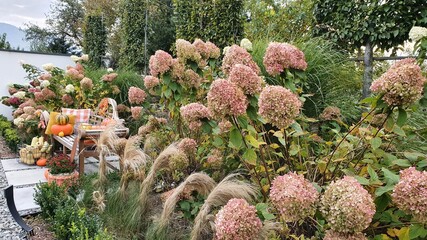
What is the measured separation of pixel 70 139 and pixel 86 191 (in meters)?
1.37

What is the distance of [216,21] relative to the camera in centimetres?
514

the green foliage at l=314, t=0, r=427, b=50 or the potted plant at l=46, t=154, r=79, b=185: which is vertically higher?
the green foliage at l=314, t=0, r=427, b=50

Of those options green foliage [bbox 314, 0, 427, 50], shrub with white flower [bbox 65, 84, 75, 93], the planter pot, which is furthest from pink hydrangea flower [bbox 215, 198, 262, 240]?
shrub with white flower [bbox 65, 84, 75, 93]

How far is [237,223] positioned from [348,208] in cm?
35

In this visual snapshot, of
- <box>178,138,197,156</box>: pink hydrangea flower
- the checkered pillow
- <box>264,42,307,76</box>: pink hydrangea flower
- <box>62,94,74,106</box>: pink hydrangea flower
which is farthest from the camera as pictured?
<box>62,94,74,106</box>: pink hydrangea flower

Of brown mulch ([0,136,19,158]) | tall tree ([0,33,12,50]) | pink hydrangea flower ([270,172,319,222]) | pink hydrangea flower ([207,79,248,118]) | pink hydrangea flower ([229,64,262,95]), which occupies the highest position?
tall tree ([0,33,12,50])

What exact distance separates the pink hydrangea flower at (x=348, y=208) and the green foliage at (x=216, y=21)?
4.25 metres

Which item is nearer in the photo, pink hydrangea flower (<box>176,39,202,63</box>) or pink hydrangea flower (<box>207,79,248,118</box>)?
pink hydrangea flower (<box>207,79,248,118</box>)

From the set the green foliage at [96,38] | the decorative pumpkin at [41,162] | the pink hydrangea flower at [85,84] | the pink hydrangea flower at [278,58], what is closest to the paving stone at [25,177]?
the decorative pumpkin at [41,162]

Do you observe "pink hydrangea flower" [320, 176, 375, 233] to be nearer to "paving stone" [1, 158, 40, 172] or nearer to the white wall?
"paving stone" [1, 158, 40, 172]

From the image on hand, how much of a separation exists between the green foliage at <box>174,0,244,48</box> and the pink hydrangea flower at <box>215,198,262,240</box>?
419cm

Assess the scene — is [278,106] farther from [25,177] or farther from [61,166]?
[25,177]

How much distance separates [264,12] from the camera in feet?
18.8

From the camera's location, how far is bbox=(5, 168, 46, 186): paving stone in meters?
3.70
